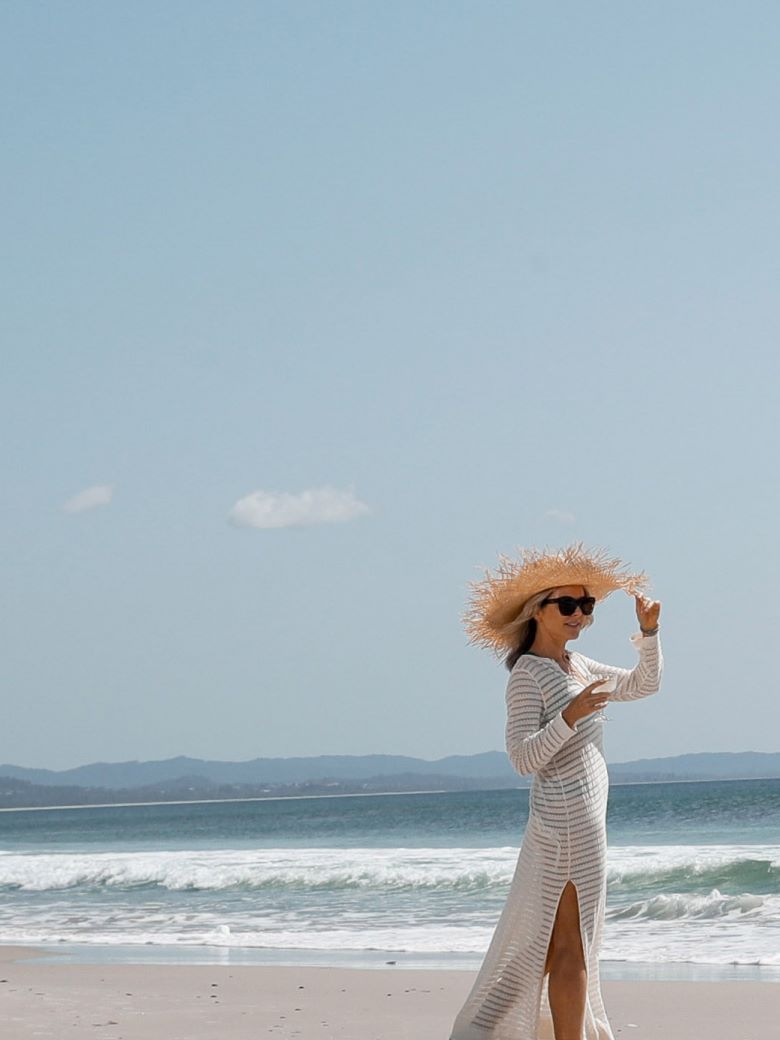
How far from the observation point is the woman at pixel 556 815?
15.5 feet

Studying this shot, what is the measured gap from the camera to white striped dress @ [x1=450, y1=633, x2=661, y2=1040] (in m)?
4.73

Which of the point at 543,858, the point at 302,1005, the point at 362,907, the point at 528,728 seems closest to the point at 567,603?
the point at 528,728

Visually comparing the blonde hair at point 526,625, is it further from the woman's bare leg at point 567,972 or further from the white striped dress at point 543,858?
the woman's bare leg at point 567,972

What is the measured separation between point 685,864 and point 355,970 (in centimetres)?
773

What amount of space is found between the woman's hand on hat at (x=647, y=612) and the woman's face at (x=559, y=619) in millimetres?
195

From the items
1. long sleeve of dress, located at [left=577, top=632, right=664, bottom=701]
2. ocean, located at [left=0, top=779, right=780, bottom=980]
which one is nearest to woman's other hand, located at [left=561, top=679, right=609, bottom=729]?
long sleeve of dress, located at [left=577, top=632, right=664, bottom=701]

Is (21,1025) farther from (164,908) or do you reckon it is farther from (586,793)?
(164,908)

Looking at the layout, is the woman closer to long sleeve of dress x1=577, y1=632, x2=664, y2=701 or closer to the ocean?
long sleeve of dress x1=577, y1=632, x2=664, y2=701

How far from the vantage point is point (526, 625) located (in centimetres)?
507

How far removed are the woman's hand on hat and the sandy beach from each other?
2.45 metres

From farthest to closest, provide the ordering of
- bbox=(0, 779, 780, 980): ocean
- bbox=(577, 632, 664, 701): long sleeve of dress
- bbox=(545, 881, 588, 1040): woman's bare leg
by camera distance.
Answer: bbox=(0, 779, 780, 980): ocean → bbox=(577, 632, 664, 701): long sleeve of dress → bbox=(545, 881, 588, 1040): woman's bare leg

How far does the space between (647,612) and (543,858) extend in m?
0.86

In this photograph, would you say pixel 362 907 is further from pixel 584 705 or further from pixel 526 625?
pixel 584 705

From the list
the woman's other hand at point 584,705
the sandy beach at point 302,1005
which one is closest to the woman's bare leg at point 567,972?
the woman's other hand at point 584,705
